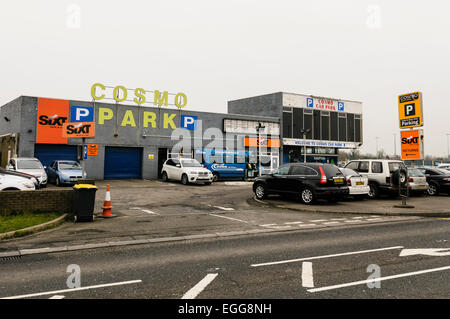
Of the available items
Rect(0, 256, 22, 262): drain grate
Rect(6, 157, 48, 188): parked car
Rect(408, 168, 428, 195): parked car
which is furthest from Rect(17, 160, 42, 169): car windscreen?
Rect(408, 168, 428, 195): parked car

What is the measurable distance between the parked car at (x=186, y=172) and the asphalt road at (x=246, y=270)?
15.4 metres

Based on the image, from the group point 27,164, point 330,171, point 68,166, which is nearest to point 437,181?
point 330,171

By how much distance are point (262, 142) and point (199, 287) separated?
Result: 98.6 feet

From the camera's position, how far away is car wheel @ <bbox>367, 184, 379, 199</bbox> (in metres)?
16.0

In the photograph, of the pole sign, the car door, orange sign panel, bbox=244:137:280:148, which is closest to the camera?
the pole sign

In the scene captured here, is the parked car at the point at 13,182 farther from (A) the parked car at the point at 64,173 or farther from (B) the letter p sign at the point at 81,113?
(B) the letter p sign at the point at 81,113

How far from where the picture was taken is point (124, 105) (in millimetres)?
27312

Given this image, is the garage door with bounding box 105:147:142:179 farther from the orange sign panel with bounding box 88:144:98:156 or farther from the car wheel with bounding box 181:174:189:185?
the car wheel with bounding box 181:174:189:185

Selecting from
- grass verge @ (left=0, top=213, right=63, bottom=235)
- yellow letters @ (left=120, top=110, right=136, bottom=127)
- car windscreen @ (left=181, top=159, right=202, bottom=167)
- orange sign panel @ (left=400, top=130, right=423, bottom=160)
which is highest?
yellow letters @ (left=120, top=110, right=136, bottom=127)

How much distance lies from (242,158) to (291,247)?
73.3ft

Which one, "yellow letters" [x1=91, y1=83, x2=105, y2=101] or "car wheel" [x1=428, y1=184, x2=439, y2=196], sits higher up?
"yellow letters" [x1=91, y1=83, x2=105, y2=101]

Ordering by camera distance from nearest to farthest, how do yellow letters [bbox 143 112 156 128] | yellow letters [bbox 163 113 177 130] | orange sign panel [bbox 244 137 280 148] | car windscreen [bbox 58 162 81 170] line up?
1. car windscreen [bbox 58 162 81 170]
2. yellow letters [bbox 143 112 156 128]
3. yellow letters [bbox 163 113 177 130]
4. orange sign panel [bbox 244 137 280 148]
